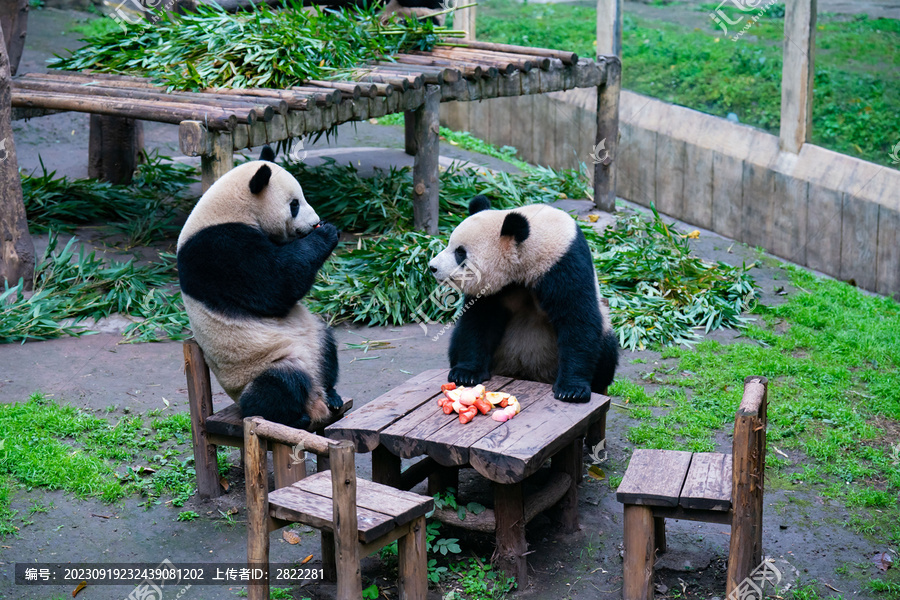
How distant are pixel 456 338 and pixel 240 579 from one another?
1.41 metres

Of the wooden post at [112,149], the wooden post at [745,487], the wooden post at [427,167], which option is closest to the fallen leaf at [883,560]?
the wooden post at [745,487]

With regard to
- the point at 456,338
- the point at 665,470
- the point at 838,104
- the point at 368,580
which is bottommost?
the point at 368,580

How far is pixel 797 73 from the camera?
781cm

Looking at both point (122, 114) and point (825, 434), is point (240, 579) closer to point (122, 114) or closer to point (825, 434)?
point (825, 434)

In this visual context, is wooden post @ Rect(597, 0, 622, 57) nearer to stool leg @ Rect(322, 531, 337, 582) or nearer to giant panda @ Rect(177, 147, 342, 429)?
giant panda @ Rect(177, 147, 342, 429)

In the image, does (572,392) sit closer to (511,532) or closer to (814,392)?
(511,532)

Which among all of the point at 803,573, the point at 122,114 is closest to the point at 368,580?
the point at 803,573

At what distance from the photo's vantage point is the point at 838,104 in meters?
7.83

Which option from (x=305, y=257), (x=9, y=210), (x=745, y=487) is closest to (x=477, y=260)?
(x=305, y=257)

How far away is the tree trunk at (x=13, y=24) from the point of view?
7477mm

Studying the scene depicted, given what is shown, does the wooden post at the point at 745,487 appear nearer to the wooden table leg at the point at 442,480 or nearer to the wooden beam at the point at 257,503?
the wooden table leg at the point at 442,480

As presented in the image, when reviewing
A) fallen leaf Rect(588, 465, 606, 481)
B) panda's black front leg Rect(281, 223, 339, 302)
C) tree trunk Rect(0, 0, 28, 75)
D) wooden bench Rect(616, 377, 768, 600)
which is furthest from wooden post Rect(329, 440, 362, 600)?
tree trunk Rect(0, 0, 28, 75)

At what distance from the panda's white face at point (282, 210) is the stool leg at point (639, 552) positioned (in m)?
2.09

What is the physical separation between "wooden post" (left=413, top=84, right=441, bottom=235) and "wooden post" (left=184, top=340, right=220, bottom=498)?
3449 mm
